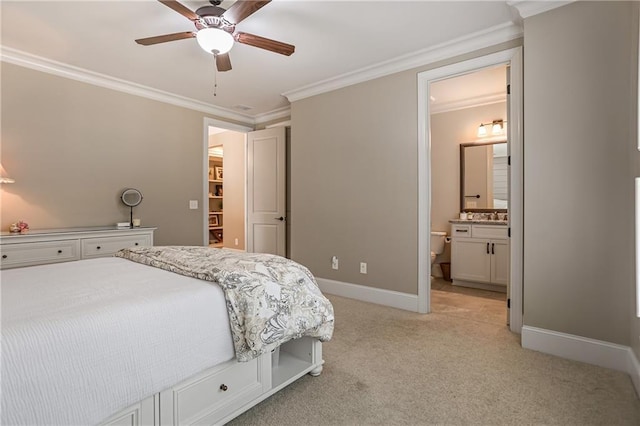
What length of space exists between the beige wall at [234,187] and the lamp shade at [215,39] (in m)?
3.98

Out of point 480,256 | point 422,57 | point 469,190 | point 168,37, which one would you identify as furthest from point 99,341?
point 469,190

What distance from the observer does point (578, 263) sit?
2211mm

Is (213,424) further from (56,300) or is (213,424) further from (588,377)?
(588,377)

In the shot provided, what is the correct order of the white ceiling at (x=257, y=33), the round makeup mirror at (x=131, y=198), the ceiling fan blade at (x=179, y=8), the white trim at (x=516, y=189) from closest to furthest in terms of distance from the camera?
the ceiling fan blade at (x=179, y=8) → the white ceiling at (x=257, y=33) → the white trim at (x=516, y=189) → the round makeup mirror at (x=131, y=198)

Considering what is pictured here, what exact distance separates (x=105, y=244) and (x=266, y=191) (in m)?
2.17

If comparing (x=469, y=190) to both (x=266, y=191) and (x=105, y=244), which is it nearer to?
(x=266, y=191)

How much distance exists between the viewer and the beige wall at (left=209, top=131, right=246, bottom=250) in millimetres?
6227

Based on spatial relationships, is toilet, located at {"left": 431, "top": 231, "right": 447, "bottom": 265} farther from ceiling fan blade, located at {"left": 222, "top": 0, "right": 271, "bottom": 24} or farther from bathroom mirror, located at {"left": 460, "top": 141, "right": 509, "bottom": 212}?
ceiling fan blade, located at {"left": 222, "top": 0, "right": 271, "bottom": 24}

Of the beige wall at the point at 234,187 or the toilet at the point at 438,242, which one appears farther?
the beige wall at the point at 234,187

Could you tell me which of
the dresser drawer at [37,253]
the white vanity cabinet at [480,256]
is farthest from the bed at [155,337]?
the white vanity cabinet at [480,256]

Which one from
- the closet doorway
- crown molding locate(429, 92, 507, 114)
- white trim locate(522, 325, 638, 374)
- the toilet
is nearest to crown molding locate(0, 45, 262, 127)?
the closet doorway

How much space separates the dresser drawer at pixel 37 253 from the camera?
2.74 metres

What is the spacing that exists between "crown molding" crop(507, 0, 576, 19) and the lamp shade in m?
2.00

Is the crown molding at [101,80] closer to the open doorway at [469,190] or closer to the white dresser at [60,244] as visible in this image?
the white dresser at [60,244]
